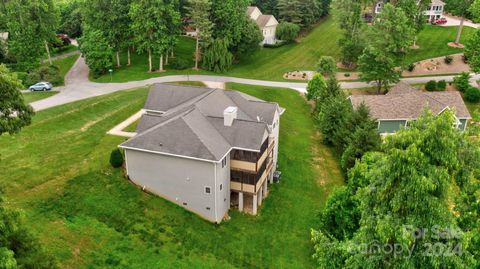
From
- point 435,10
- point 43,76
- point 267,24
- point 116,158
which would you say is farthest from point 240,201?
point 435,10

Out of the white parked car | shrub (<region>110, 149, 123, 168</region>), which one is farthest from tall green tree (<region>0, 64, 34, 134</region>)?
the white parked car

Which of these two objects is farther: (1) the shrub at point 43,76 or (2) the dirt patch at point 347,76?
(2) the dirt patch at point 347,76

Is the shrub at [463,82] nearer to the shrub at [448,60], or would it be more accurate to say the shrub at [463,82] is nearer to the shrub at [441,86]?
the shrub at [441,86]

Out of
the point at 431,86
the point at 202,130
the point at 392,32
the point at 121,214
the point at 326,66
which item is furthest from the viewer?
the point at 326,66

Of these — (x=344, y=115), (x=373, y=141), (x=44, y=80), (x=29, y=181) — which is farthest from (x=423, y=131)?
(x=44, y=80)

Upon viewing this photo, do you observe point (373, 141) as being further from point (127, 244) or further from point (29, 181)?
point (29, 181)

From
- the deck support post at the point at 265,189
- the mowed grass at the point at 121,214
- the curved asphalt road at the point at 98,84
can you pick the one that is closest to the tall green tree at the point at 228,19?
the curved asphalt road at the point at 98,84

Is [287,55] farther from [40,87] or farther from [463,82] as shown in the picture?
[40,87]
